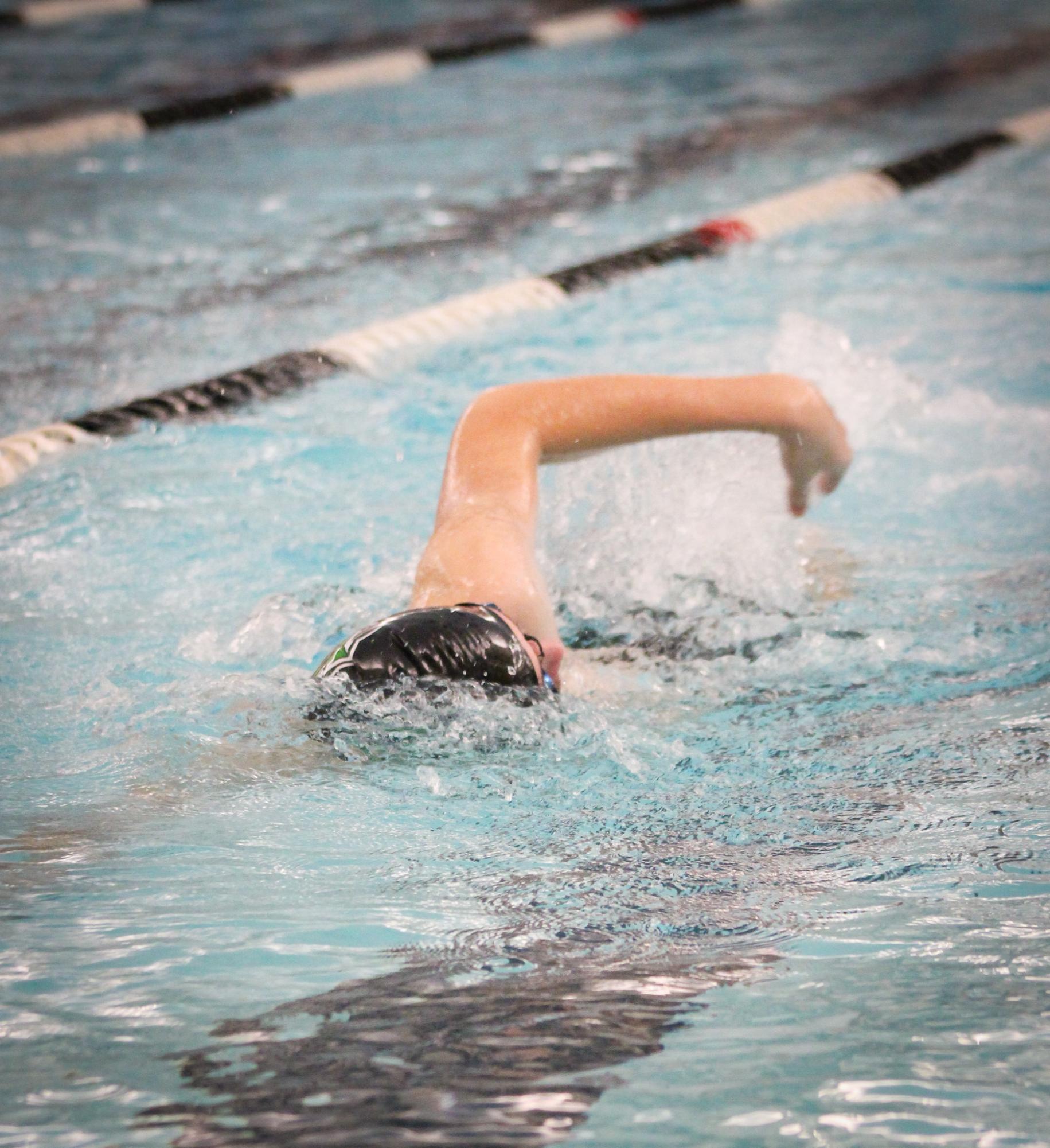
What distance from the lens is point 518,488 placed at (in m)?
2.20

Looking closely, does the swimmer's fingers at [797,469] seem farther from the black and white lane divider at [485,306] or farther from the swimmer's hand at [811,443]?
the black and white lane divider at [485,306]

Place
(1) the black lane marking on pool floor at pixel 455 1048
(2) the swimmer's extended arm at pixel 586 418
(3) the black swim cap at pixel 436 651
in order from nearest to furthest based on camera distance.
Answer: (1) the black lane marking on pool floor at pixel 455 1048 < (3) the black swim cap at pixel 436 651 < (2) the swimmer's extended arm at pixel 586 418

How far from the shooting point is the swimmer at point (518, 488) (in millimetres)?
1813

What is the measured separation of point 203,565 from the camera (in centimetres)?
313

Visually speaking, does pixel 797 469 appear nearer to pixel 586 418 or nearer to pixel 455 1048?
pixel 586 418

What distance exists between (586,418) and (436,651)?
0.64 m

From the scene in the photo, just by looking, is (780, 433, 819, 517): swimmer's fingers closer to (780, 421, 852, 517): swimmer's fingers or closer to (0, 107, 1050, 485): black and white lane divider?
(780, 421, 852, 517): swimmer's fingers

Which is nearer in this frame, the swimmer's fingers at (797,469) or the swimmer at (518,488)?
the swimmer at (518,488)

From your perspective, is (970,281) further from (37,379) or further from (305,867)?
(305,867)

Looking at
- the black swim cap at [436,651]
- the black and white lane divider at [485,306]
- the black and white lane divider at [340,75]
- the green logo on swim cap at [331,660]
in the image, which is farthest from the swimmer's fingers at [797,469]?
the black and white lane divider at [340,75]

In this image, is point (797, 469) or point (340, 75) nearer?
point (797, 469)

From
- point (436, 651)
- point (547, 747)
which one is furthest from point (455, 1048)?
point (547, 747)

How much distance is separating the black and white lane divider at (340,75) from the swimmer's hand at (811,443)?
5.33 m

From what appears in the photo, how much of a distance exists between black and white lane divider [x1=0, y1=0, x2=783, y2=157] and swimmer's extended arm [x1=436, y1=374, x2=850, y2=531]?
206 inches
